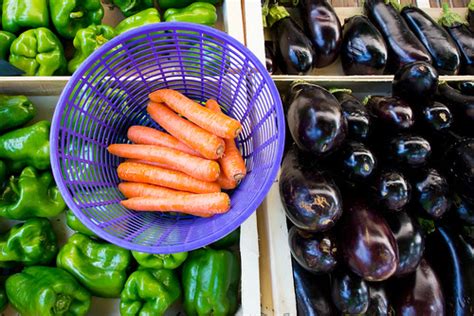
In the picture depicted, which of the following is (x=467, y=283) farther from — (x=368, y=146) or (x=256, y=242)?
(x=256, y=242)

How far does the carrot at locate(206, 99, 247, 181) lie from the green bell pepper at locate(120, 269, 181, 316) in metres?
0.33

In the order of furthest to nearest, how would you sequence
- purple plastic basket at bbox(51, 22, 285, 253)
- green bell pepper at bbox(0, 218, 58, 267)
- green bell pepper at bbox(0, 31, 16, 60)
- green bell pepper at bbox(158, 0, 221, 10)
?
green bell pepper at bbox(158, 0, 221, 10), green bell pepper at bbox(0, 31, 16, 60), green bell pepper at bbox(0, 218, 58, 267), purple plastic basket at bbox(51, 22, 285, 253)

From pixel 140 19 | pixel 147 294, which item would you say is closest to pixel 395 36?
pixel 140 19

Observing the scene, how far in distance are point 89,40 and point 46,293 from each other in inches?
27.3

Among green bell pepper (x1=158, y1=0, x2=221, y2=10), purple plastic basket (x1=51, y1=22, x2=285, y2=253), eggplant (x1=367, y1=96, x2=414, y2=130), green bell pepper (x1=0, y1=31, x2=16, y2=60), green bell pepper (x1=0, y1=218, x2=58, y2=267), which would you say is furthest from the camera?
green bell pepper (x1=158, y1=0, x2=221, y2=10)

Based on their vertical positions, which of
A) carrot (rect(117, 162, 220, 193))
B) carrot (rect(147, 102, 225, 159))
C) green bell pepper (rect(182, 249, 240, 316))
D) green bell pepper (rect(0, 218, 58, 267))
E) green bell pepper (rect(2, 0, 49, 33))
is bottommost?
green bell pepper (rect(182, 249, 240, 316))

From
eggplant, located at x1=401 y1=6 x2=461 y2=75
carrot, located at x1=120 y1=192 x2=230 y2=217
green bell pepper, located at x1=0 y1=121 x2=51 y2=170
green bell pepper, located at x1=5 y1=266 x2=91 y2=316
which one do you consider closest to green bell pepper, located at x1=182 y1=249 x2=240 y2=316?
carrot, located at x1=120 y1=192 x2=230 y2=217

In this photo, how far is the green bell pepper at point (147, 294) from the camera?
37.3 inches

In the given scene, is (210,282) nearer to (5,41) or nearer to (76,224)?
(76,224)

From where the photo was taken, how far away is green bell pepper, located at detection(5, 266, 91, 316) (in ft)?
2.98

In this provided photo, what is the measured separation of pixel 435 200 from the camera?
868mm

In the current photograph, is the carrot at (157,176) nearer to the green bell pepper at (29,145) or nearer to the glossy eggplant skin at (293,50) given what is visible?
the green bell pepper at (29,145)

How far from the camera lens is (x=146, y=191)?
3.14 feet

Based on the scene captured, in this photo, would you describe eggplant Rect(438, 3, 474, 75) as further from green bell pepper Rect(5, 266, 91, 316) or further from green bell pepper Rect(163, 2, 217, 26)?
green bell pepper Rect(5, 266, 91, 316)
